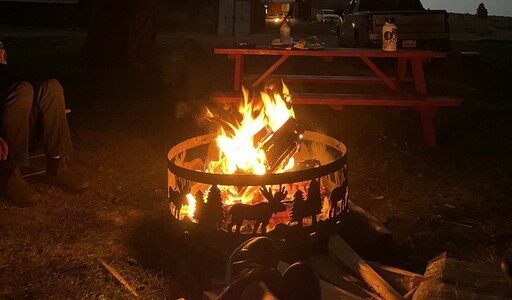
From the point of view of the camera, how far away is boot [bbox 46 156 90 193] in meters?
4.89

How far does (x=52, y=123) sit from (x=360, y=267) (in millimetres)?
2995

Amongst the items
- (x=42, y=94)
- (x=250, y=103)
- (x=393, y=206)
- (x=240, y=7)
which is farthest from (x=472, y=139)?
(x=240, y=7)

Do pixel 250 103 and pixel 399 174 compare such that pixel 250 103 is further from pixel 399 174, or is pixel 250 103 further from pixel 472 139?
pixel 472 139

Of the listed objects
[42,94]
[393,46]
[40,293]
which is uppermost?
[393,46]

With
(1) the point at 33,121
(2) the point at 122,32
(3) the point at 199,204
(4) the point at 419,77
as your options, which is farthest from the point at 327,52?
(2) the point at 122,32

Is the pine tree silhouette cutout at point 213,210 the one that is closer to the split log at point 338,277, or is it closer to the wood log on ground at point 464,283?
the split log at point 338,277

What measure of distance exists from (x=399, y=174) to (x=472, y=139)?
6.35 feet

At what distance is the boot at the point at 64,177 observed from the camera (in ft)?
16.1

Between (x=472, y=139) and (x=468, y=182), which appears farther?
(x=472, y=139)

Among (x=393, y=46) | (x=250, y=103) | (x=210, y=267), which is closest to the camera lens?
(x=210, y=267)

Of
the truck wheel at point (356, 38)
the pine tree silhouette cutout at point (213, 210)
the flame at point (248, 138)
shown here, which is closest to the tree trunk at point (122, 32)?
the truck wheel at point (356, 38)

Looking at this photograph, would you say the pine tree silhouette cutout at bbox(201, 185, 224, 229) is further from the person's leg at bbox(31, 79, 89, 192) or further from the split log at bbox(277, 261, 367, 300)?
the person's leg at bbox(31, 79, 89, 192)

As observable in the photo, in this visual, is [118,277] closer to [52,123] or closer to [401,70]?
[52,123]

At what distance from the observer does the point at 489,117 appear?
8.42m
